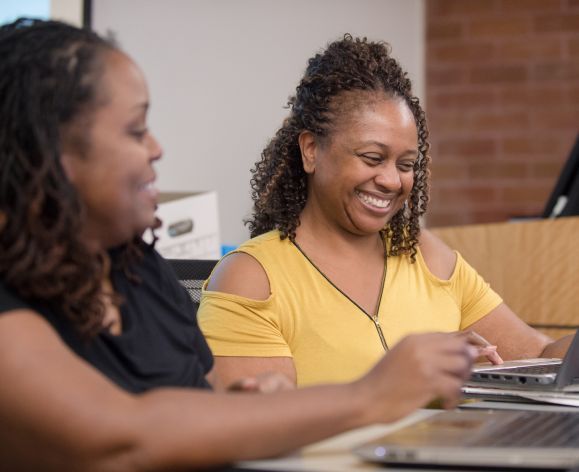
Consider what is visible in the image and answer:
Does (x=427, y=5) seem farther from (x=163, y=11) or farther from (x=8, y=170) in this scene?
(x=8, y=170)

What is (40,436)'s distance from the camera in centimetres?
90

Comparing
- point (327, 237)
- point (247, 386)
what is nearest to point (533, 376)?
point (247, 386)

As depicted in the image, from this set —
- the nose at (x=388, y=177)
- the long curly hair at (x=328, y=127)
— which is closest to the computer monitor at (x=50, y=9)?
the long curly hair at (x=328, y=127)

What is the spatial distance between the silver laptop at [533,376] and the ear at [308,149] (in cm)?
57

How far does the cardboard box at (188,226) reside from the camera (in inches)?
93.7

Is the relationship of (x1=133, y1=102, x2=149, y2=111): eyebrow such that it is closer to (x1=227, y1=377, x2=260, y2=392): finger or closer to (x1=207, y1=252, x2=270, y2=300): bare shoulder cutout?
(x1=227, y1=377, x2=260, y2=392): finger

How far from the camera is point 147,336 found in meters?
1.17

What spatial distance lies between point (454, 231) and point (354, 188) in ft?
2.84

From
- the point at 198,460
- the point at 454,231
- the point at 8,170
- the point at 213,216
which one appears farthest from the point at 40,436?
the point at 454,231

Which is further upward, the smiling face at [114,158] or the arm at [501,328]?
the smiling face at [114,158]

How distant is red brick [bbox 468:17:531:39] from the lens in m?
4.31

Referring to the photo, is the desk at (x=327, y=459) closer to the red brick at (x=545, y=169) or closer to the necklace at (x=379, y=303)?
the necklace at (x=379, y=303)

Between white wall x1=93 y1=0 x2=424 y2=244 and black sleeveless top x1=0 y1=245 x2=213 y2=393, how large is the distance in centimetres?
264

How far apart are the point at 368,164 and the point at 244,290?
32 centimetres
